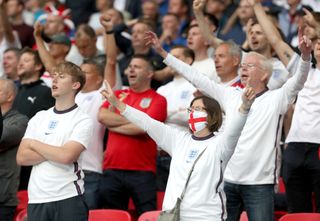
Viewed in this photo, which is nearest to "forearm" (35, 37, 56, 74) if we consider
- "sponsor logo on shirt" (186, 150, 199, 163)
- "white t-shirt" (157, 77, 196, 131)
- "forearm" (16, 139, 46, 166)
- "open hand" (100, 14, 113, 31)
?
"open hand" (100, 14, 113, 31)

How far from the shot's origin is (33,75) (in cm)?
984

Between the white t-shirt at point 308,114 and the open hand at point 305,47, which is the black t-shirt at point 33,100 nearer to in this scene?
the white t-shirt at point 308,114

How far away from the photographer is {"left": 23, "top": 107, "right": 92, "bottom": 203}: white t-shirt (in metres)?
7.33

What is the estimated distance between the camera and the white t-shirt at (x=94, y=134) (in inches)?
360

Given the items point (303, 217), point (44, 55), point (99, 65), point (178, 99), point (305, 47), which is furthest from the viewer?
point (44, 55)

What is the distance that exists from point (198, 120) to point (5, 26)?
5541mm

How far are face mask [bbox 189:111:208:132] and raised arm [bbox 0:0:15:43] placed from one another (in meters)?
5.24

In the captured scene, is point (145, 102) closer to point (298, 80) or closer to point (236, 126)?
point (298, 80)

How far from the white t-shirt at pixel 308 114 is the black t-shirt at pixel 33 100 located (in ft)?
8.88

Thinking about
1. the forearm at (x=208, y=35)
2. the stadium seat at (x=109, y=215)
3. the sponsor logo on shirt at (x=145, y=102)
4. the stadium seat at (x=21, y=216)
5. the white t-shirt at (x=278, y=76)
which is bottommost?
the stadium seat at (x=21, y=216)

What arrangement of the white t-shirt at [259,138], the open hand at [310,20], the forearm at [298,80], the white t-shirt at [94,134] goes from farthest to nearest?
the white t-shirt at [94,134] → the open hand at [310,20] → the white t-shirt at [259,138] → the forearm at [298,80]

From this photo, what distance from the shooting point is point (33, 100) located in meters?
9.36

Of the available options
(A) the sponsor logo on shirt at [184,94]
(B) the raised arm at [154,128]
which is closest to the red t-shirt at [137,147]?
(A) the sponsor logo on shirt at [184,94]

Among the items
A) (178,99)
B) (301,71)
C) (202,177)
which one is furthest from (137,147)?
(301,71)
